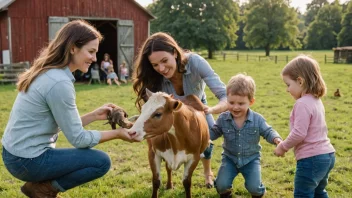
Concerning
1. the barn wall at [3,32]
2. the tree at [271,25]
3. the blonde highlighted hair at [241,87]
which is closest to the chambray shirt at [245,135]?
the blonde highlighted hair at [241,87]

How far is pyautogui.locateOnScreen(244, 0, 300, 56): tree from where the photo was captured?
186ft

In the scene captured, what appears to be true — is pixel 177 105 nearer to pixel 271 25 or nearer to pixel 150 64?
pixel 150 64

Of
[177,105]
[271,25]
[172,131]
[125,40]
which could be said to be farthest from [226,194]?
[271,25]

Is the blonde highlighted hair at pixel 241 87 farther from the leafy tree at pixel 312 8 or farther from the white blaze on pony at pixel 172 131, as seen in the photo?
the leafy tree at pixel 312 8

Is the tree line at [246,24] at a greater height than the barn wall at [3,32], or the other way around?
the tree line at [246,24]

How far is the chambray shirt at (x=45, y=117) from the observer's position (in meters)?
3.25

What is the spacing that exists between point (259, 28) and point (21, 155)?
5648cm

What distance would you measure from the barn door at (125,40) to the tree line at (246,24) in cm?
2573

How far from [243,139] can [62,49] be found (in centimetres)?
214

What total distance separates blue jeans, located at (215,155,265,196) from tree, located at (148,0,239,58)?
136 ft

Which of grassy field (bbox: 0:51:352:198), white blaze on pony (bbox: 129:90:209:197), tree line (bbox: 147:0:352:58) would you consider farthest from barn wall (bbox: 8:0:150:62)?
tree line (bbox: 147:0:352:58)

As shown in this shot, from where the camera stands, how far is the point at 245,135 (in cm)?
422

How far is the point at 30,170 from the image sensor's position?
3.42 meters

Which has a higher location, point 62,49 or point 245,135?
point 62,49
